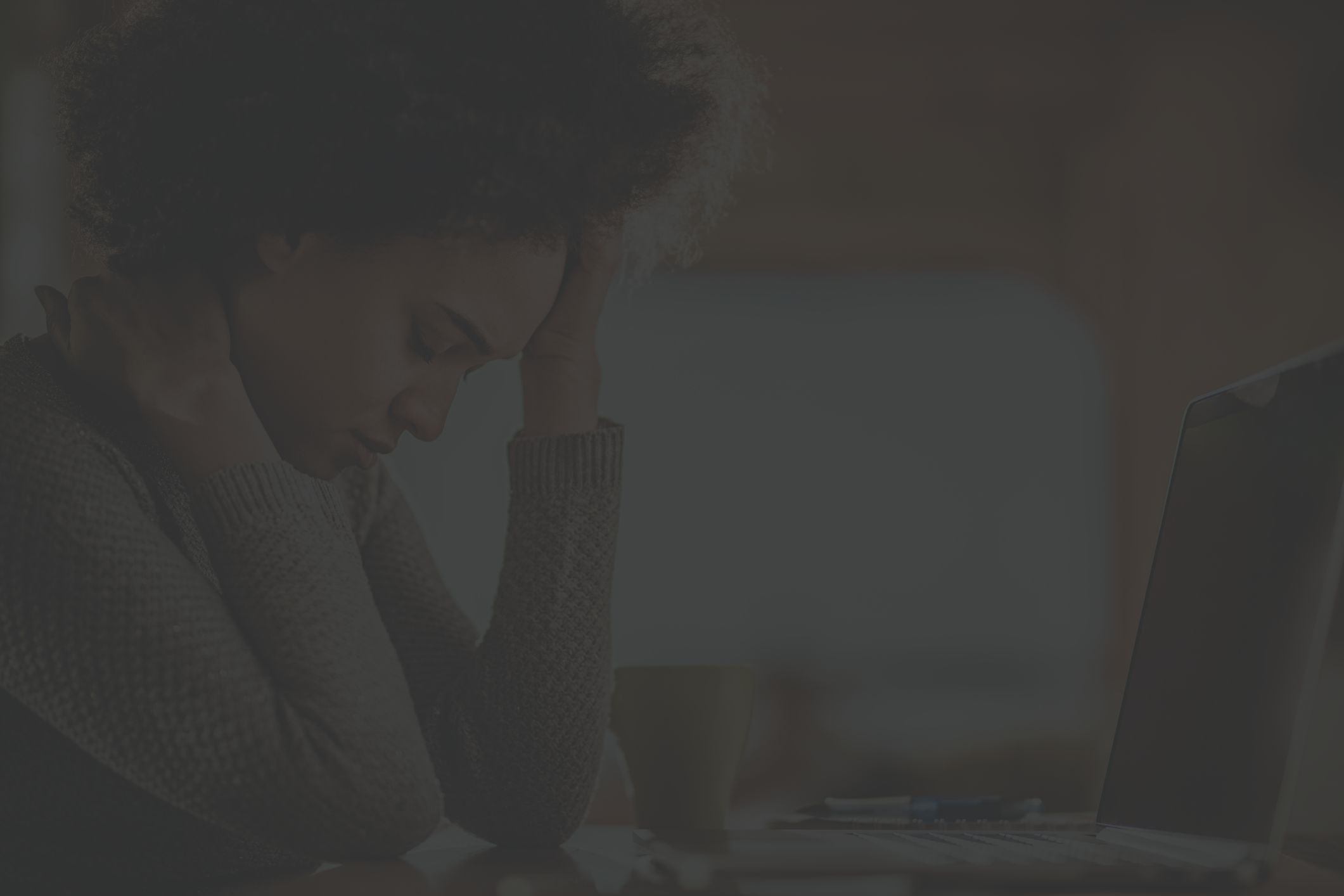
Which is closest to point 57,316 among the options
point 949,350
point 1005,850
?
point 1005,850

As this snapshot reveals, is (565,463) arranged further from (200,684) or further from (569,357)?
(200,684)

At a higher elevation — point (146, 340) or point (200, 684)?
point (146, 340)

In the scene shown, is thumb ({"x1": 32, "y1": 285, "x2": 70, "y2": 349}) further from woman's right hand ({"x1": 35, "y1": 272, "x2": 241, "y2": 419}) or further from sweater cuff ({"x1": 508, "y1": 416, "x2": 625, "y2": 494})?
sweater cuff ({"x1": 508, "y1": 416, "x2": 625, "y2": 494})

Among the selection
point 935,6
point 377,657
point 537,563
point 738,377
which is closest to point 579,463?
point 537,563

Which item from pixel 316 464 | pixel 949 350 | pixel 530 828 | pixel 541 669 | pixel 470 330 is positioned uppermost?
pixel 949 350

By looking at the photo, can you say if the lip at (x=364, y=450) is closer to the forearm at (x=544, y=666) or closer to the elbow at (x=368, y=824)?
the forearm at (x=544, y=666)

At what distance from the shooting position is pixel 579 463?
84 centimetres

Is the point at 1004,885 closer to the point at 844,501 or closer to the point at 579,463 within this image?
the point at 579,463

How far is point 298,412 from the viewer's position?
0.74 metres

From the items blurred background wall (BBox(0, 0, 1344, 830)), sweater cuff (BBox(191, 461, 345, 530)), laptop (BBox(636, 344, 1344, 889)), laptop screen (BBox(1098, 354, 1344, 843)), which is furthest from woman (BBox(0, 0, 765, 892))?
blurred background wall (BBox(0, 0, 1344, 830))

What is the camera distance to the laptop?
0.49 m

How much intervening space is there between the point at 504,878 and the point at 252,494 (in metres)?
0.25

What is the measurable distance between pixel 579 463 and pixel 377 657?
0.23 m

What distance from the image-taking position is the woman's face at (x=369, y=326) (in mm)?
707
